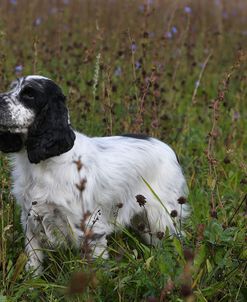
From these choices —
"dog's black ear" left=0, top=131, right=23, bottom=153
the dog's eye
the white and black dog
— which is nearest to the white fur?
the white and black dog

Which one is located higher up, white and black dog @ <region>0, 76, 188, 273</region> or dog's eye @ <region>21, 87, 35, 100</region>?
dog's eye @ <region>21, 87, 35, 100</region>

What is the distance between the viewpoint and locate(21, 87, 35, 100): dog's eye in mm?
3840

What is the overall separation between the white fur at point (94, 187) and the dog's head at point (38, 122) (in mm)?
117

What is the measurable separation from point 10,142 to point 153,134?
193 centimetres

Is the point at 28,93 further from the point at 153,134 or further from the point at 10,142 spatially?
the point at 153,134

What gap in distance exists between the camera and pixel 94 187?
4.15 m

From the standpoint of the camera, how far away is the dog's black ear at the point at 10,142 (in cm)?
395

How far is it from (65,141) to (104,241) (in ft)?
2.39

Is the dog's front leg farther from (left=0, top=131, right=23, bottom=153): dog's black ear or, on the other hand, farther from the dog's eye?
the dog's eye

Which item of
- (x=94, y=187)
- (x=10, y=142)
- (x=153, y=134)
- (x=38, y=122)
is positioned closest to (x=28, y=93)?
(x=38, y=122)

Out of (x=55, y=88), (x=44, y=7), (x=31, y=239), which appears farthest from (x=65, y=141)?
(x=44, y=7)

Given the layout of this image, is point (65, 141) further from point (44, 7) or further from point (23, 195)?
point (44, 7)

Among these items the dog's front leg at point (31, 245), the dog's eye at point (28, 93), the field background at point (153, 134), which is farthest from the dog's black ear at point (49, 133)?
the dog's front leg at point (31, 245)

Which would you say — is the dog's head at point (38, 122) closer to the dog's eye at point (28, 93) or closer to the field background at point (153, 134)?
the dog's eye at point (28, 93)
